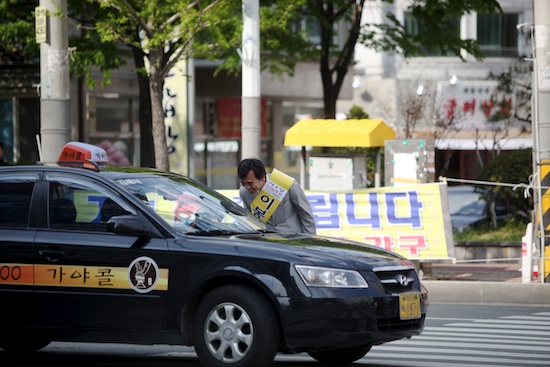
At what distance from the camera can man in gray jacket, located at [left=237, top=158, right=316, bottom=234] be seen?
34.7ft

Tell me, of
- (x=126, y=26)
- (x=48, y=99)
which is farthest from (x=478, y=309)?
(x=126, y=26)

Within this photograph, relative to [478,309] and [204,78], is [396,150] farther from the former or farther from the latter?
[204,78]

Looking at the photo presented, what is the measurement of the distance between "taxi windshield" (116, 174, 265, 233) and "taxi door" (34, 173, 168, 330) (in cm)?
22

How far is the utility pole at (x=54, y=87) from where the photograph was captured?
16.2 meters

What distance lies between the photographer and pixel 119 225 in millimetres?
8305

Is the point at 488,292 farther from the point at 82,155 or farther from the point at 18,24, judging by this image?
the point at 18,24

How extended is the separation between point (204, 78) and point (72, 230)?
25672mm

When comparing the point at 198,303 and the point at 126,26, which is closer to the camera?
the point at 198,303

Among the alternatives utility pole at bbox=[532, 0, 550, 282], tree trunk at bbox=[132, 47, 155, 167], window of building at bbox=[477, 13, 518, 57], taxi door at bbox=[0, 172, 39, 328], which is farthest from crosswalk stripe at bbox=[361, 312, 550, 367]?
window of building at bbox=[477, 13, 518, 57]

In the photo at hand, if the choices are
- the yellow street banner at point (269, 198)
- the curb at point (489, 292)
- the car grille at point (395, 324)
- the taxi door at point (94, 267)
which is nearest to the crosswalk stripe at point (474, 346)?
the car grille at point (395, 324)

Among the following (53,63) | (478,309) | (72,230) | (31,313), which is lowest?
(478,309)

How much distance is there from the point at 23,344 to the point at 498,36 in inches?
1469

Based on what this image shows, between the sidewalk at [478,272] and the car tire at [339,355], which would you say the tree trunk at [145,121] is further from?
the car tire at [339,355]

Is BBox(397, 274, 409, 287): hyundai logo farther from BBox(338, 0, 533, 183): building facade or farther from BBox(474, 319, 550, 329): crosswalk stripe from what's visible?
BBox(338, 0, 533, 183): building facade
